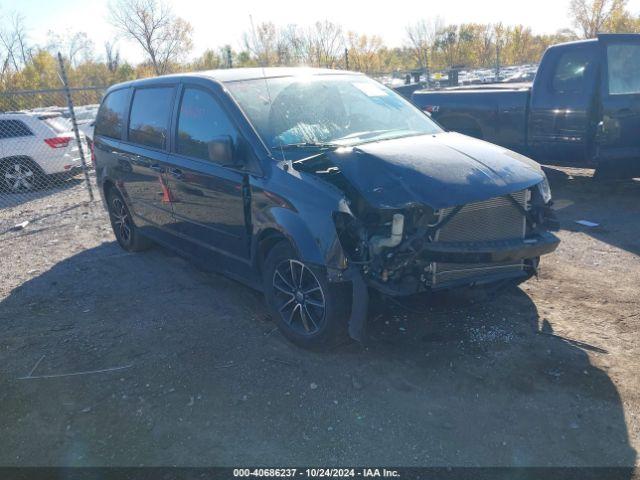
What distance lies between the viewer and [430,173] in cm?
345

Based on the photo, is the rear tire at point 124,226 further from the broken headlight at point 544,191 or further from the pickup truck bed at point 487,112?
the pickup truck bed at point 487,112

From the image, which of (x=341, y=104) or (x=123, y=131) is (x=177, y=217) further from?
(x=341, y=104)

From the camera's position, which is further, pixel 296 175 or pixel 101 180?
pixel 101 180

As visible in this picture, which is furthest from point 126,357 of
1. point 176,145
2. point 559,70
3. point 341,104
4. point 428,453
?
point 559,70

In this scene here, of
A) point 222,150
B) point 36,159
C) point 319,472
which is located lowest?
point 319,472

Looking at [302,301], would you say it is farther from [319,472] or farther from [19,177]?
[19,177]

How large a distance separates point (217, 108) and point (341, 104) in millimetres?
1046

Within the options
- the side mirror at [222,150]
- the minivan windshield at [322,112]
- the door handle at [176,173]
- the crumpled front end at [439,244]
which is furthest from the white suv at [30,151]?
the crumpled front end at [439,244]

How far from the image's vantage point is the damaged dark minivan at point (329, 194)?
3.34m

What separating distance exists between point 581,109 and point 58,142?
9.87 meters

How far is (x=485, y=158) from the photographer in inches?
148

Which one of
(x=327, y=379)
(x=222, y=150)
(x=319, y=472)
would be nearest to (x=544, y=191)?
(x=327, y=379)

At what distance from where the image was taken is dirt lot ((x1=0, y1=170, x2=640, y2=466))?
2889mm

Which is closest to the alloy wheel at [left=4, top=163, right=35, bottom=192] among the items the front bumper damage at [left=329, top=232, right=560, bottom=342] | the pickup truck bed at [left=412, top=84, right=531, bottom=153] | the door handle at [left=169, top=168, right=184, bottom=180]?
the door handle at [left=169, top=168, right=184, bottom=180]
